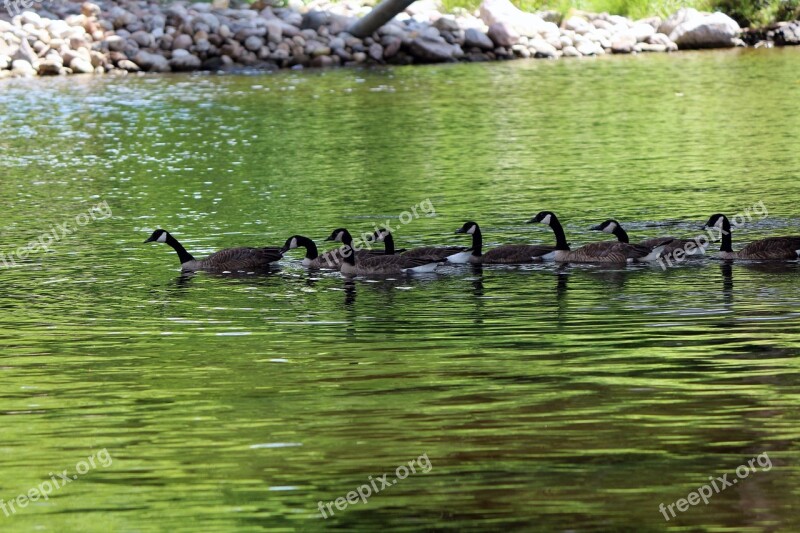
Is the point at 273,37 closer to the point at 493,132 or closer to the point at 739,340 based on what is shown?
the point at 493,132

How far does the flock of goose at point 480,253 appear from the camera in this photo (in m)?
18.6

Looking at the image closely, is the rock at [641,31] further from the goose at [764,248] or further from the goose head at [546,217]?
the goose at [764,248]

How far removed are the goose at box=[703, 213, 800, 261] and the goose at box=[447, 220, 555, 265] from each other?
2288 mm

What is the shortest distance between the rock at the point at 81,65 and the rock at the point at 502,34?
673 inches

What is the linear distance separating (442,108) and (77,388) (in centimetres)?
2976

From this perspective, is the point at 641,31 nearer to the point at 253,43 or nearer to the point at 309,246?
the point at 253,43

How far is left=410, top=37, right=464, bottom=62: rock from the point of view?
59062mm

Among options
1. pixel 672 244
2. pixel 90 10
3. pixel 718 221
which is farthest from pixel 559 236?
pixel 90 10

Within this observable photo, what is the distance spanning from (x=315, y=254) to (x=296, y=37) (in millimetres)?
40840

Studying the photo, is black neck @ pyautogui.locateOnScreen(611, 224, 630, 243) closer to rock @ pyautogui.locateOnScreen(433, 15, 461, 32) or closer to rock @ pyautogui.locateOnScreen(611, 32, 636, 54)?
rock @ pyautogui.locateOnScreen(433, 15, 461, 32)

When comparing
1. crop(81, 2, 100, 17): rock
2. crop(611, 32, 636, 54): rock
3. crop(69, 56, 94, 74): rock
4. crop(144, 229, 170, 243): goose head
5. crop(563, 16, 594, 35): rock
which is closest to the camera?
crop(144, 229, 170, 243): goose head

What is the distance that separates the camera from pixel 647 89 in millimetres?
45125

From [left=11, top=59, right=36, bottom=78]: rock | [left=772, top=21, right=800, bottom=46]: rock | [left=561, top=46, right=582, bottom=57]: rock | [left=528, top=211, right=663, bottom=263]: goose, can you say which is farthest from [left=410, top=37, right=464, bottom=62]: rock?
[left=528, top=211, right=663, bottom=263]: goose

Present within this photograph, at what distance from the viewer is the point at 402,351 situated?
13820mm
